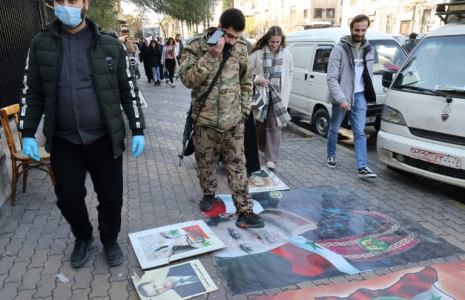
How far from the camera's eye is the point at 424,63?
471 cm

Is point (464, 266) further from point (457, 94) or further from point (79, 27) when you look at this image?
point (79, 27)

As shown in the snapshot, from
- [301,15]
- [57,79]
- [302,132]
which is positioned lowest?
[302,132]

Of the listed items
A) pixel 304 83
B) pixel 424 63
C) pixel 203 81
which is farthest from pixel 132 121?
pixel 304 83

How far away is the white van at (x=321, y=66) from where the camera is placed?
6.61 m

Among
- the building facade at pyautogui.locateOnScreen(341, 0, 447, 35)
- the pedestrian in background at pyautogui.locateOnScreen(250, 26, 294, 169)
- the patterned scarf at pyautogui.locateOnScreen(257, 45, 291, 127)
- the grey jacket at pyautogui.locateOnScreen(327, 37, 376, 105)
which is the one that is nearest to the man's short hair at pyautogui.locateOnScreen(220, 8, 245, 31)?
the pedestrian in background at pyautogui.locateOnScreen(250, 26, 294, 169)

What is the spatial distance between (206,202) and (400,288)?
1.94m

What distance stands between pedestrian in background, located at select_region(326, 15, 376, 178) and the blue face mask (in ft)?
10.7

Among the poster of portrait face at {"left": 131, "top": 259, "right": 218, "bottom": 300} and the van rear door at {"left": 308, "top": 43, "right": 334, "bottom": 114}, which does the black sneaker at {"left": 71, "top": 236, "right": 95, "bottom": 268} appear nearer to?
the poster of portrait face at {"left": 131, "top": 259, "right": 218, "bottom": 300}

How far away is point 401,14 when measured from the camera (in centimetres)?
3083

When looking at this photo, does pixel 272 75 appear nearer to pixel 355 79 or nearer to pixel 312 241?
pixel 355 79

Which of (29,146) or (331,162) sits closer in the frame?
(29,146)

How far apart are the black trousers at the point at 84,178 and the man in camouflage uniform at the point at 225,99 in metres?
0.94

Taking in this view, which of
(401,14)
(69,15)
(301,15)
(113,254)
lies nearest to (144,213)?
(113,254)

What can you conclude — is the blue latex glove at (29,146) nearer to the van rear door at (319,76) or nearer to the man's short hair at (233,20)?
the man's short hair at (233,20)
